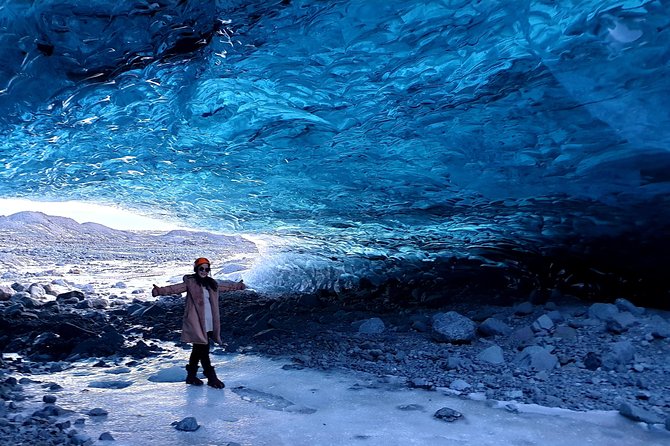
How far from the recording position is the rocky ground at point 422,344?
3920mm

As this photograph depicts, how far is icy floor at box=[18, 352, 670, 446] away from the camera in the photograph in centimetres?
312

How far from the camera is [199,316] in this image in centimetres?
434

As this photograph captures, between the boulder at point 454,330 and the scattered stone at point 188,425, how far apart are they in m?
3.30

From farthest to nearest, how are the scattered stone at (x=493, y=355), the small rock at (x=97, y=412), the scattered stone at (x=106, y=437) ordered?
the scattered stone at (x=493, y=355) < the small rock at (x=97, y=412) < the scattered stone at (x=106, y=437)

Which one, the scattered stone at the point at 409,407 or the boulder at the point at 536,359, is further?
the boulder at the point at 536,359

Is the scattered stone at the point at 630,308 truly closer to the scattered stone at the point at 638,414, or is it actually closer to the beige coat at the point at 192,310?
the scattered stone at the point at 638,414

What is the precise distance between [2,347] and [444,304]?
6.70 meters

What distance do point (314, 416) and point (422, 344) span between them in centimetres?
245

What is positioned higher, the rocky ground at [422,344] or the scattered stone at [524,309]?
the scattered stone at [524,309]

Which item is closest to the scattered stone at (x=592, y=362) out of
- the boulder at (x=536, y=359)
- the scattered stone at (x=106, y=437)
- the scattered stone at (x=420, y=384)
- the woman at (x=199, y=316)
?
the boulder at (x=536, y=359)

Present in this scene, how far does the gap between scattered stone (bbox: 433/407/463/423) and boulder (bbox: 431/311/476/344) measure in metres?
2.01

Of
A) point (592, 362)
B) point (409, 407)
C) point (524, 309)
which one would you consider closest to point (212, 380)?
point (409, 407)

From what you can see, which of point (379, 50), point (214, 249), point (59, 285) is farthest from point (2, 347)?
point (214, 249)

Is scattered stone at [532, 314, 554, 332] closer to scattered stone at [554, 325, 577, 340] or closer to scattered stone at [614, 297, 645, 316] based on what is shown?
scattered stone at [554, 325, 577, 340]
